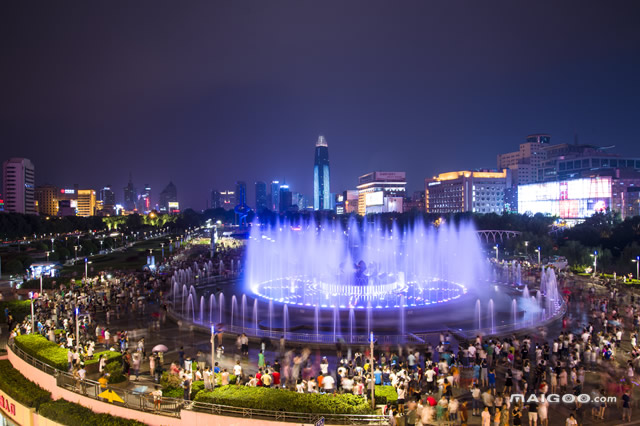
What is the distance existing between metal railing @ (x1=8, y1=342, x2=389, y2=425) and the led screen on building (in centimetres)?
13410

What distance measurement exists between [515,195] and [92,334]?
19873cm

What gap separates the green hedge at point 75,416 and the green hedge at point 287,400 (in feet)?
8.41

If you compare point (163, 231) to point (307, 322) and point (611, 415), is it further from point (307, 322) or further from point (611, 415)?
point (611, 415)

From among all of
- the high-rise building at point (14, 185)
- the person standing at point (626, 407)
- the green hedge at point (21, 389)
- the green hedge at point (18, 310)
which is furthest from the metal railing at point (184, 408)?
the high-rise building at point (14, 185)

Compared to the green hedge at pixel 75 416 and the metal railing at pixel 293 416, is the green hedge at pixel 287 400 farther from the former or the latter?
the green hedge at pixel 75 416

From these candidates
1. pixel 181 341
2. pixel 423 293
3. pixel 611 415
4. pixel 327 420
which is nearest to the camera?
pixel 327 420

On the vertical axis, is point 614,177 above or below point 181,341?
above

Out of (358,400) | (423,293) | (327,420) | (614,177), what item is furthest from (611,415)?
(614,177)

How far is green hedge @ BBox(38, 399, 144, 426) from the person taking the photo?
13453 mm

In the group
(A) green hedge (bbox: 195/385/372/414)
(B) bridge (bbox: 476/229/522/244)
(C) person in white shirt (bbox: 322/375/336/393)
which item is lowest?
(C) person in white shirt (bbox: 322/375/336/393)

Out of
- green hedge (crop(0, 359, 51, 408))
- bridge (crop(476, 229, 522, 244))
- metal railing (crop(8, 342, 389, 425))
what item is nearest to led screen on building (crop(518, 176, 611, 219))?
bridge (crop(476, 229, 522, 244))

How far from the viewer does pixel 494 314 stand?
1075 inches

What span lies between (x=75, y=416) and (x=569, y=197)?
15811 cm

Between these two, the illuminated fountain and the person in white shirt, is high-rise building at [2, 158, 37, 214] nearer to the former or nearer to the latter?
the illuminated fountain
